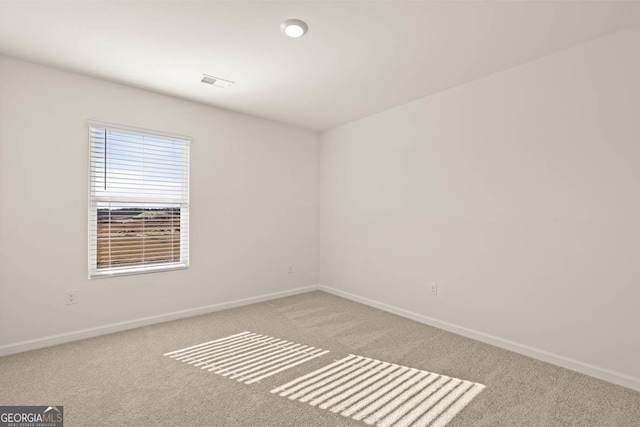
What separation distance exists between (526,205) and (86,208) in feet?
13.1

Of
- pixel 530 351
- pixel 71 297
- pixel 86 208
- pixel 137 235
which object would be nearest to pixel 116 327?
pixel 71 297

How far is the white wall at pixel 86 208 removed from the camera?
263 cm

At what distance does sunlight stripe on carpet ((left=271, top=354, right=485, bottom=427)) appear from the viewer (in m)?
1.84

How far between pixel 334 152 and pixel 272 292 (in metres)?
2.21

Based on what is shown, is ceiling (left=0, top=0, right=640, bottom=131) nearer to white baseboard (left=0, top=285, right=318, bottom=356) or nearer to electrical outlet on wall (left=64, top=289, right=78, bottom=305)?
electrical outlet on wall (left=64, top=289, right=78, bottom=305)

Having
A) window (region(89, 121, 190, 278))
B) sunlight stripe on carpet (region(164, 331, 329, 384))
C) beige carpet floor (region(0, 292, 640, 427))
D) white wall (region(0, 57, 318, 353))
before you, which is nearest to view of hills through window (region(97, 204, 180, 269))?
window (region(89, 121, 190, 278))

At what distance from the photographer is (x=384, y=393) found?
2.06m

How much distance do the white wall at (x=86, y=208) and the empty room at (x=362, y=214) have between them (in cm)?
2

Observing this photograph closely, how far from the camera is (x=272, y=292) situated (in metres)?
4.33

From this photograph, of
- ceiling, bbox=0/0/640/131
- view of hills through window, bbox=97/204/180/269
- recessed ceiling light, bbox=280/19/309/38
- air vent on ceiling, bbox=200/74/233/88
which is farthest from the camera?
view of hills through window, bbox=97/204/180/269

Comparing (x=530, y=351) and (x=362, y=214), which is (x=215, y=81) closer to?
(x=362, y=214)

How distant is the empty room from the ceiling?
0.07ft

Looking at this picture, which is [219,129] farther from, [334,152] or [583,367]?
[583,367]

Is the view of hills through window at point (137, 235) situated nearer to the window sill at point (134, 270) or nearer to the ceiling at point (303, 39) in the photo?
the window sill at point (134, 270)
